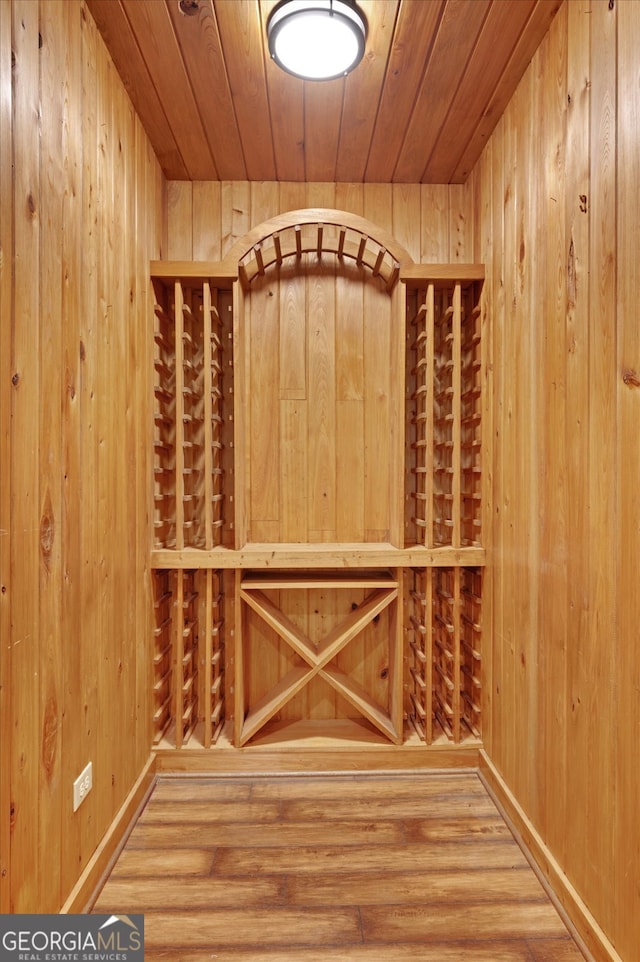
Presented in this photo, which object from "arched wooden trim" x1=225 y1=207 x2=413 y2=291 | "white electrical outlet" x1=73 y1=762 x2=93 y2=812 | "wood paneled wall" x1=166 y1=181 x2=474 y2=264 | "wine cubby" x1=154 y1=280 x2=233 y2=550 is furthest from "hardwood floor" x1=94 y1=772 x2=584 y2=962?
"wood paneled wall" x1=166 y1=181 x2=474 y2=264

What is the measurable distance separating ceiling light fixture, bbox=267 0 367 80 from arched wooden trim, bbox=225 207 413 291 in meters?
0.52

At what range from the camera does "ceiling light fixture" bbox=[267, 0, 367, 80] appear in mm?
1430

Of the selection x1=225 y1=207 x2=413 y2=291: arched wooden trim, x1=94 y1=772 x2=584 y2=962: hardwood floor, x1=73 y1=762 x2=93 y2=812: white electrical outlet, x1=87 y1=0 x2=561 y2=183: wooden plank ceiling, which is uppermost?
x1=87 y1=0 x2=561 y2=183: wooden plank ceiling

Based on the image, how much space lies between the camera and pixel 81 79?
4.71 feet

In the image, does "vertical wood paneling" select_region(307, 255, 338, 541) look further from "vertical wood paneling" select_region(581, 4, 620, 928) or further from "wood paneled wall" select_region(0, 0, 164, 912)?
"vertical wood paneling" select_region(581, 4, 620, 928)

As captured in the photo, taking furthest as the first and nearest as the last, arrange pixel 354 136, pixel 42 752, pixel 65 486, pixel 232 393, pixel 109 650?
1. pixel 232 393
2. pixel 354 136
3. pixel 109 650
4. pixel 65 486
5. pixel 42 752

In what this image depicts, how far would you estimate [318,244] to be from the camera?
219cm

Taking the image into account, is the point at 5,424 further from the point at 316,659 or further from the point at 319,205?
the point at 319,205

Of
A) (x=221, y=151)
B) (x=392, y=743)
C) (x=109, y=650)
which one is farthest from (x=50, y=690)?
(x=221, y=151)

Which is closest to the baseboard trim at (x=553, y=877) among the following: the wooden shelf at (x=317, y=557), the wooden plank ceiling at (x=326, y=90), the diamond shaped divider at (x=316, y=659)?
the diamond shaped divider at (x=316, y=659)

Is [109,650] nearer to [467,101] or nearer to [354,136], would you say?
[354,136]

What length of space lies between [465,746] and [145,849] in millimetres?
1270

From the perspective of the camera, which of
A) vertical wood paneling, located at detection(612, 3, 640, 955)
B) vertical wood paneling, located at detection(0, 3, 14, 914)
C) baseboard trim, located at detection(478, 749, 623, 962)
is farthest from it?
baseboard trim, located at detection(478, 749, 623, 962)

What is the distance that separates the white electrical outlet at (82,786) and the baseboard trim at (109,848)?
0.68 ft
